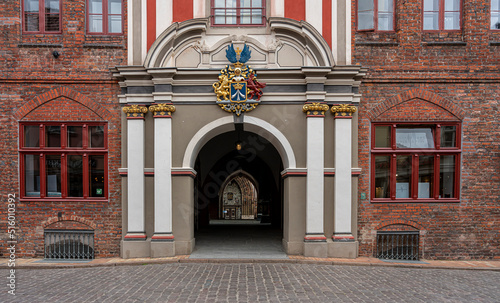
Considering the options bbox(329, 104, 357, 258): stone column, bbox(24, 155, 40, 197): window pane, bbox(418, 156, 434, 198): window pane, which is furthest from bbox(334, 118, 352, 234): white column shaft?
bbox(24, 155, 40, 197): window pane

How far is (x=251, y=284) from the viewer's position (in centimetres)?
778

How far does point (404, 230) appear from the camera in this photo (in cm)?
1028

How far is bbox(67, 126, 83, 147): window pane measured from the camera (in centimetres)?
1050

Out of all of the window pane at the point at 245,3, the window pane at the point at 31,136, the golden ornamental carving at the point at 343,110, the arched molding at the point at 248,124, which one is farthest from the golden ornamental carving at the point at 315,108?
the window pane at the point at 31,136

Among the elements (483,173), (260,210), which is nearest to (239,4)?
(483,173)

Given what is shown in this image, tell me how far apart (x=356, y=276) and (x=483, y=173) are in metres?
4.77

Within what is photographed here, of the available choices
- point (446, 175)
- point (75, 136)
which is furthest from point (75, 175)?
point (446, 175)

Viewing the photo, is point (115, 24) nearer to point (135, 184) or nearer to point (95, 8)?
point (95, 8)

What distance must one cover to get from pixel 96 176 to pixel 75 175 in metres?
0.58

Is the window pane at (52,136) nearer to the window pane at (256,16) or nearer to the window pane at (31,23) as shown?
the window pane at (31,23)

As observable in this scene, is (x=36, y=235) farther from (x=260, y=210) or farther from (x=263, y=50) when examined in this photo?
(x=260, y=210)

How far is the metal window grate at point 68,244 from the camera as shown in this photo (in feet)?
33.8

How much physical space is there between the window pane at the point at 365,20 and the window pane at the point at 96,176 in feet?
25.8

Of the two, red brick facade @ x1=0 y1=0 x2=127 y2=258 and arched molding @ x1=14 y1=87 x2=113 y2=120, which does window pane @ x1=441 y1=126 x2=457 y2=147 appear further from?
arched molding @ x1=14 y1=87 x2=113 y2=120
